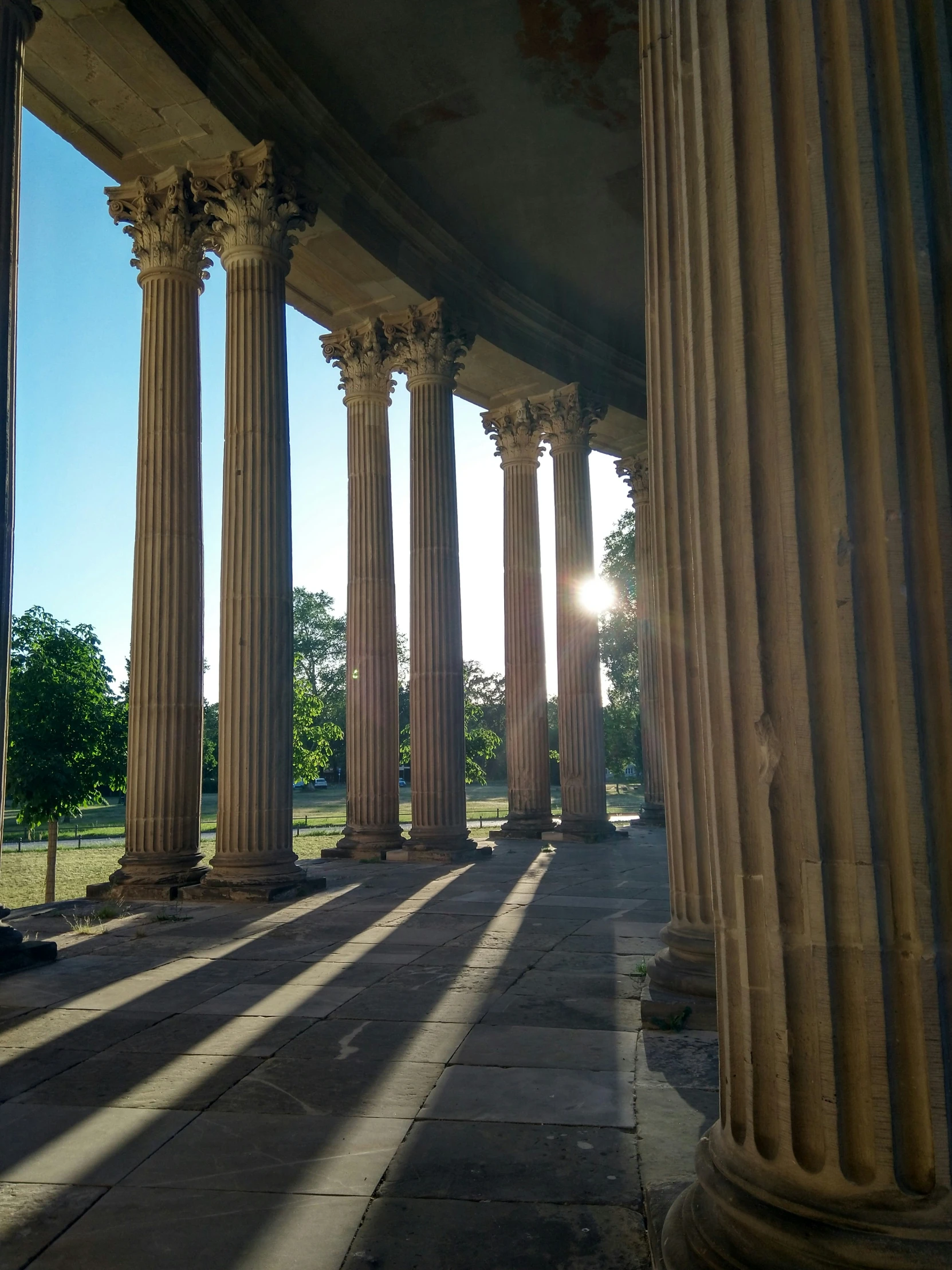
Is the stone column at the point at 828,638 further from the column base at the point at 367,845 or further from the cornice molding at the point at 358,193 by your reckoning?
the column base at the point at 367,845

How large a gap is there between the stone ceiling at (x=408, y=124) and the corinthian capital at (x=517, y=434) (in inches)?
193

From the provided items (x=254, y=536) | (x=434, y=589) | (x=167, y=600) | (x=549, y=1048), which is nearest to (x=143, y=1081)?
(x=549, y=1048)

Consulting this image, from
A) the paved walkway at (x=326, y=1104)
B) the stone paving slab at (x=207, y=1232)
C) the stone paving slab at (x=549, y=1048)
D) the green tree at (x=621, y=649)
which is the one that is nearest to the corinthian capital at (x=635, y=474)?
the green tree at (x=621, y=649)

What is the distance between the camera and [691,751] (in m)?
23.4

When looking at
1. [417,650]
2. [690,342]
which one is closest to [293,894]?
[417,650]

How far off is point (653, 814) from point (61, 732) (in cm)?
5988

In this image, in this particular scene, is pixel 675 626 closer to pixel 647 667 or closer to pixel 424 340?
pixel 424 340

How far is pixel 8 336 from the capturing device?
3195 centimetres

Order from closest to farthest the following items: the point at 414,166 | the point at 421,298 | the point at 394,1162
Result: the point at 394,1162 < the point at 414,166 < the point at 421,298

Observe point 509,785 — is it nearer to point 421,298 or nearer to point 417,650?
point 417,650

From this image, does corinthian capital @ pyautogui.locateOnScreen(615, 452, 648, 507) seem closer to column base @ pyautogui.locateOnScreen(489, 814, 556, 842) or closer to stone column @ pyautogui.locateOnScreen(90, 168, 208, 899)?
column base @ pyautogui.locateOnScreen(489, 814, 556, 842)

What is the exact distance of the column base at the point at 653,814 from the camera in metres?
103

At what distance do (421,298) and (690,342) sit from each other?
207 ft

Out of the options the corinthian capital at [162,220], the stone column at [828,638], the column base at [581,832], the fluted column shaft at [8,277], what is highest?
the corinthian capital at [162,220]
